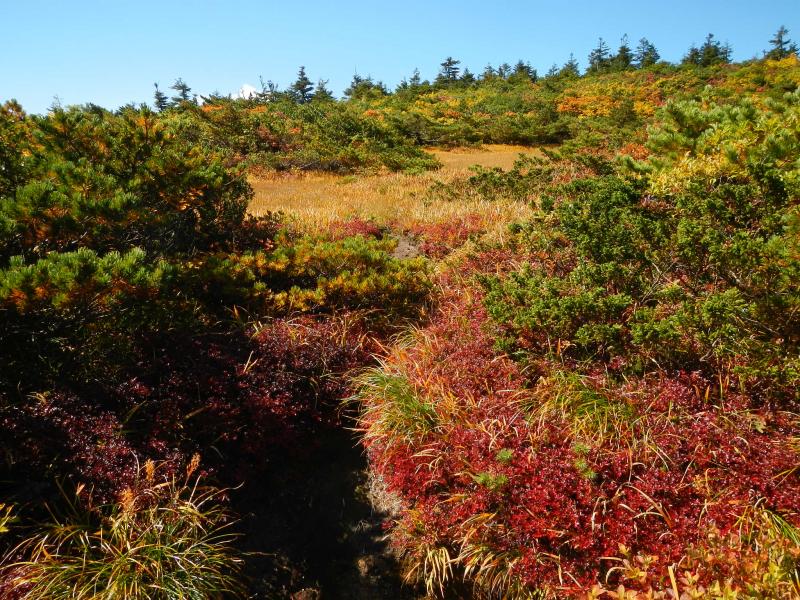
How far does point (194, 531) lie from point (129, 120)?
4.94 m

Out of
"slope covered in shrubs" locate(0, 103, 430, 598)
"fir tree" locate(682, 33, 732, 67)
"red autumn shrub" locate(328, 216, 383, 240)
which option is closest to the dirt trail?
"slope covered in shrubs" locate(0, 103, 430, 598)

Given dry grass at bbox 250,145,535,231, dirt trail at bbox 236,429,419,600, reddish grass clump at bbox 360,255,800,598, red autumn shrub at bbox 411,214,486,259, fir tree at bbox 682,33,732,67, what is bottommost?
dirt trail at bbox 236,429,419,600

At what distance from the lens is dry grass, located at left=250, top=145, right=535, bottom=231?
31.3 ft

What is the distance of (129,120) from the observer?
6.15 meters

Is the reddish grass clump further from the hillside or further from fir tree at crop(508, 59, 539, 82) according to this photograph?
fir tree at crop(508, 59, 539, 82)

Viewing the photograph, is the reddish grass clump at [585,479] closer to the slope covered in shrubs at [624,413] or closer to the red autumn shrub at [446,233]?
the slope covered in shrubs at [624,413]

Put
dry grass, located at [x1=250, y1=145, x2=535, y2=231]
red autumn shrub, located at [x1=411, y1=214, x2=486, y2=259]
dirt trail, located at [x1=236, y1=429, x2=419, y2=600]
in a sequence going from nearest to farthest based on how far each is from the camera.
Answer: dirt trail, located at [x1=236, y1=429, x2=419, y2=600] → red autumn shrub, located at [x1=411, y1=214, x2=486, y2=259] → dry grass, located at [x1=250, y1=145, x2=535, y2=231]

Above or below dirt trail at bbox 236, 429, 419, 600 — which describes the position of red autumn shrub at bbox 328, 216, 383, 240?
above

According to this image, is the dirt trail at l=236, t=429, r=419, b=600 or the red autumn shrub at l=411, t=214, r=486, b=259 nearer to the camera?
the dirt trail at l=236, t=429, r=419, b=600

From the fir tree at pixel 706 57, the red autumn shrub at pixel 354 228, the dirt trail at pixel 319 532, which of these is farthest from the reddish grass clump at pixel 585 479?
the fir tree at pixel 706 57

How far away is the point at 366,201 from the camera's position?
11.8m

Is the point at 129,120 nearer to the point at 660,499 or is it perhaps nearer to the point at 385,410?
the point at 385,410

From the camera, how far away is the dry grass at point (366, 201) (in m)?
9.54

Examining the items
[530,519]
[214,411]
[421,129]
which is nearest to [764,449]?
[530,519]
